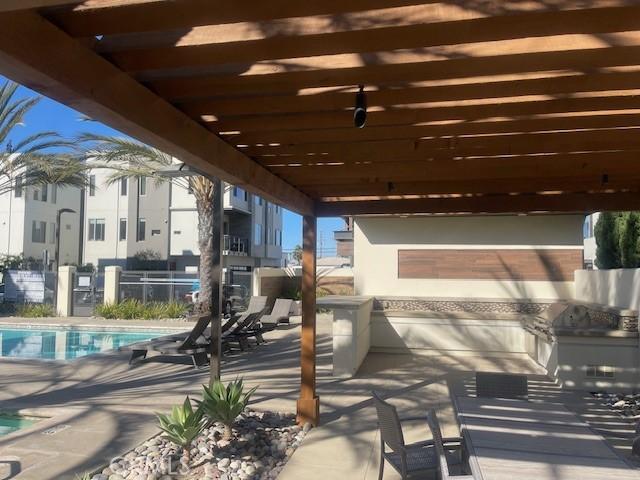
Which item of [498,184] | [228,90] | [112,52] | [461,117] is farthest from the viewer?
[498,184]

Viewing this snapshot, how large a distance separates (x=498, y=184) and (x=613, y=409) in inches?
140

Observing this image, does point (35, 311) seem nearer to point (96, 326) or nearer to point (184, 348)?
point (96, 326)

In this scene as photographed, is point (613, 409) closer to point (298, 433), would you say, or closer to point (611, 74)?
point (298, 433)

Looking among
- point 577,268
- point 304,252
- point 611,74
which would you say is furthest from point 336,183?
point 577,268

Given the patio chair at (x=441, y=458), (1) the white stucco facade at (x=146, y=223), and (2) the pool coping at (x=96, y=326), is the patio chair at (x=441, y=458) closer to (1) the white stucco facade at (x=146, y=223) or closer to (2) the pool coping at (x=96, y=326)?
(2) the pool coping at (x=96, y=326)

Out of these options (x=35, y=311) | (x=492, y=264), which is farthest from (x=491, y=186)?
(x=35, y=311)

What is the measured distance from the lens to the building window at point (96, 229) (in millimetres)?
34625

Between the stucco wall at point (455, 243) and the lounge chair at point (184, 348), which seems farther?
the stucco wall at point (455, 243)

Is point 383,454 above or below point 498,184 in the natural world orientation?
below

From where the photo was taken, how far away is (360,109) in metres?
2.88

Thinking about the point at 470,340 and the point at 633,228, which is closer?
the point at 470,340

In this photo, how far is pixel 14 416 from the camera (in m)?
6.24

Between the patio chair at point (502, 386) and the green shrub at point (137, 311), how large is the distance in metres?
15.1

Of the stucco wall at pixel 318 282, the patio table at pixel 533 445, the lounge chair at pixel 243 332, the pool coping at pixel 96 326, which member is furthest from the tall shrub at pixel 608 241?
the patio table at pixel 533 445
